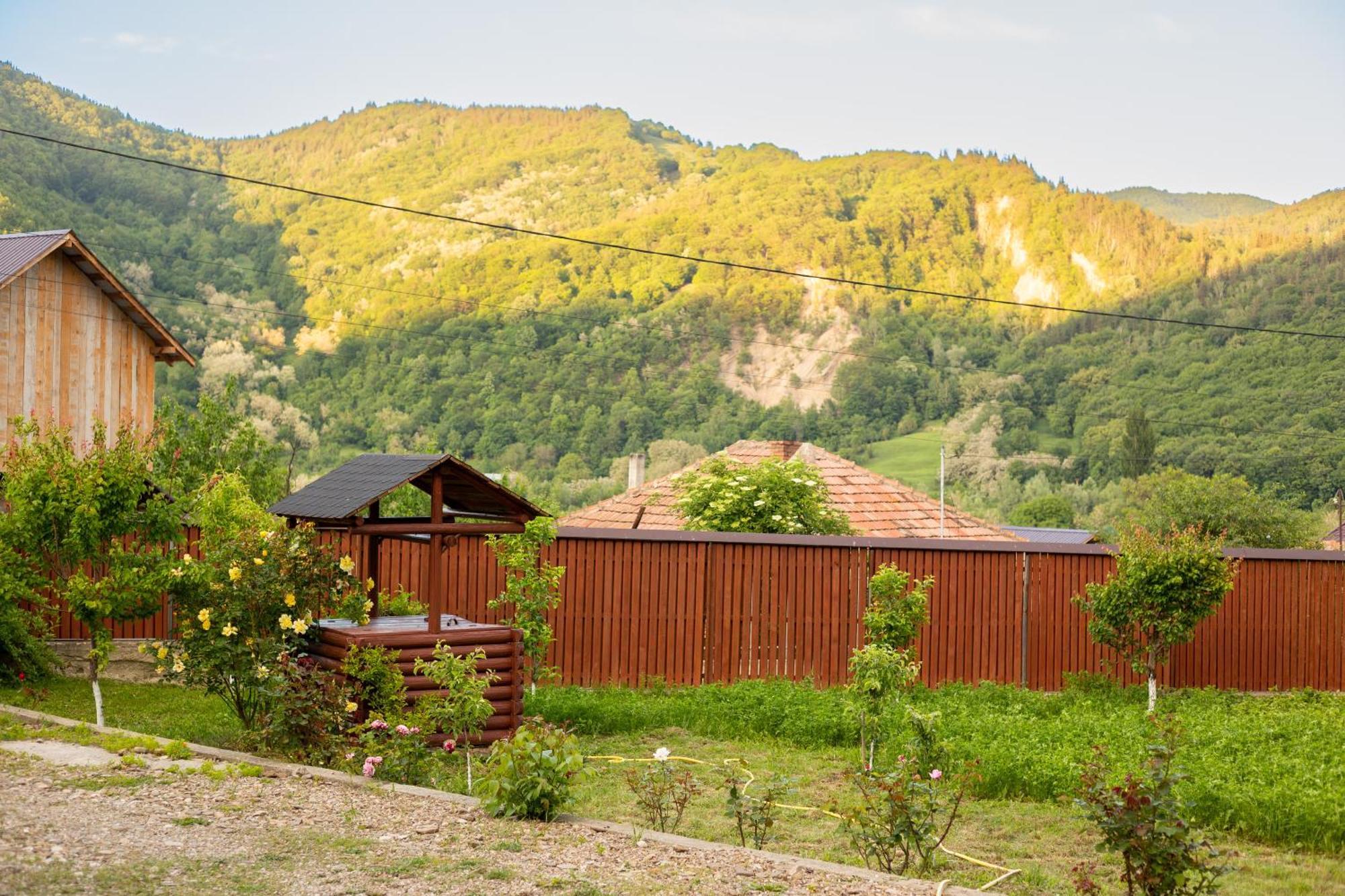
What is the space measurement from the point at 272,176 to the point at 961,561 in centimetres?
7106

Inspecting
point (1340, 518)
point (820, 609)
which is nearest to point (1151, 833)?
point (820, 609)

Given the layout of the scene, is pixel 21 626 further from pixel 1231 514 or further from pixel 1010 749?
pixel 1231 514

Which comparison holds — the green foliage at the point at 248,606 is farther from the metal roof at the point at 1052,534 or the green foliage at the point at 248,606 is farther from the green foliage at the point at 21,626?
the metal roof at the point at 1052,534

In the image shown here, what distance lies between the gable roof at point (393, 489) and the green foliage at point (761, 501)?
752cm

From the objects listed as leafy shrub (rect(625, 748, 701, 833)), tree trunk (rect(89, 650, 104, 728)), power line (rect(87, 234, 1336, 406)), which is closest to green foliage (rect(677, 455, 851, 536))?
tree trunk (rect(89, 650, 104, 728))

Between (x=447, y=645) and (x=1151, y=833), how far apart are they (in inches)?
226

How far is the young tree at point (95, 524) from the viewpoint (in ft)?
32.6

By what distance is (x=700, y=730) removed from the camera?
1158 centimetres

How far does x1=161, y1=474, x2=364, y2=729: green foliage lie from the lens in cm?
Answer: 942

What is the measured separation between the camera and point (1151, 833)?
589cm

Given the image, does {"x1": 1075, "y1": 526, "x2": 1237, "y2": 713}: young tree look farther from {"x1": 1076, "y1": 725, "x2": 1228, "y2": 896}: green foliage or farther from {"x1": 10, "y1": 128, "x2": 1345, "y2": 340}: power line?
{"x1": 10, "y1": 128, "x2": 1345, "y2": 340}: power line

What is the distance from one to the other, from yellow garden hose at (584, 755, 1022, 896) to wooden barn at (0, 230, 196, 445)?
981 cm

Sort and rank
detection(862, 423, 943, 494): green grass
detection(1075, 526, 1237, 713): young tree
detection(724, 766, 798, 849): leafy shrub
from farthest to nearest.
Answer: detection(862, 423, 943, 494): green grass < detection(1075, 526, 1237, 713): young tree < detection(724, 766, 798, 849): leafy shrub

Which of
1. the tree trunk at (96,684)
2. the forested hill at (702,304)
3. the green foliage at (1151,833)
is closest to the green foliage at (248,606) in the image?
the tree trunk at (96,684)
